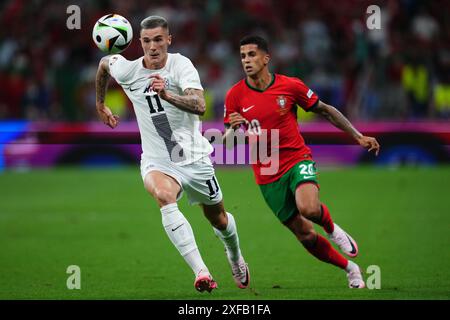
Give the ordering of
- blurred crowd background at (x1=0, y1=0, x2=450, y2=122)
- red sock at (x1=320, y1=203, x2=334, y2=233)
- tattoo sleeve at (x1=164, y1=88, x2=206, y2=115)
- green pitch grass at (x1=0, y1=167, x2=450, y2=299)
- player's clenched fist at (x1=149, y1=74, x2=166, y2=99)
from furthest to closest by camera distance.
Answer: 1. blurred crowd background at (x1=0, y1=0, x2=450, y2=122)
2. green pitch grass at (x1=0, y1=167, x2=450, y2=299)
3. red sock at (x1=320, y1=203, x2=334, y2=233)
4. tattoo sleeve at (x1=164, y1=88, x2=206, y2=115)
5. player's clenched fist at (x1=149, y1=74, x2=166, y2=99)

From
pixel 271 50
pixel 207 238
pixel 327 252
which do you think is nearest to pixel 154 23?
pixel 327 252

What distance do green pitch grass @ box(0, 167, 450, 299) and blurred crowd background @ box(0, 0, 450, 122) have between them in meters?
1.79

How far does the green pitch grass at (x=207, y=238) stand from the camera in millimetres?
9012

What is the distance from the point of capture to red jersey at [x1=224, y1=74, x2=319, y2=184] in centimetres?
895

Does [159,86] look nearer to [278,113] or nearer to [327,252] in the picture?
[278,113]

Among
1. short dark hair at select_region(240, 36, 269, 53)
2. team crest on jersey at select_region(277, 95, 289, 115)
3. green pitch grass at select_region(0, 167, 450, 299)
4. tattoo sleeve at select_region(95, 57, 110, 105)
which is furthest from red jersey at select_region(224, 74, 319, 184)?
tattoo sleeve at select_region(95, 57, 110, 105)

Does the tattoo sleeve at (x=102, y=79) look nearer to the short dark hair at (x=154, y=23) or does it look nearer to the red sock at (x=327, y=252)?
the short dark hair at (x=154, y=23)

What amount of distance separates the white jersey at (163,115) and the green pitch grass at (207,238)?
3.67 ft

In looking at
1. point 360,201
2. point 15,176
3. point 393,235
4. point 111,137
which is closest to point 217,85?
point 111,137

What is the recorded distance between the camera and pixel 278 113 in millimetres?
8945

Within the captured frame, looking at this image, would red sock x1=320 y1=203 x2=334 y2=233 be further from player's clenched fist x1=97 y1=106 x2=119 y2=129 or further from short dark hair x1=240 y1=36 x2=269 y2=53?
player's clenched fist x1=97 y1=106 x2=119 y2=129

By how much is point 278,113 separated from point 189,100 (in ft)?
3.48

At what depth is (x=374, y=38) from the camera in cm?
2200

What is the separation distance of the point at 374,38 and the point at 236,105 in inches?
535
